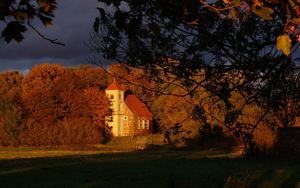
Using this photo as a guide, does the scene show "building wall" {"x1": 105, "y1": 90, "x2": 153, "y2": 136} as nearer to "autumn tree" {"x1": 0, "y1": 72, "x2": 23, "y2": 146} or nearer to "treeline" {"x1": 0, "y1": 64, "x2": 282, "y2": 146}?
"treeline" {"x1": 0, "y1": 64, "x2": 282, "y2": 146}

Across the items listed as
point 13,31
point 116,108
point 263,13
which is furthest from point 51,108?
point 263,13

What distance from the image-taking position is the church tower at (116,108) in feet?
348

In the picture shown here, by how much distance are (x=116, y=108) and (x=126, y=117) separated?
3.32 metres

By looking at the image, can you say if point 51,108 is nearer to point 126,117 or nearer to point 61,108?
point 61,108

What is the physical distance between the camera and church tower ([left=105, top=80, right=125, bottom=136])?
106m

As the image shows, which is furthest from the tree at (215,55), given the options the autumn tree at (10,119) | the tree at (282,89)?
the autumn tree at (10,119)

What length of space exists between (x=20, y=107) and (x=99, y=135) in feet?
43.3

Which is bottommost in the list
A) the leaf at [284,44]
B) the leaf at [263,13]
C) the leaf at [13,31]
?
the leaf at [284,44]

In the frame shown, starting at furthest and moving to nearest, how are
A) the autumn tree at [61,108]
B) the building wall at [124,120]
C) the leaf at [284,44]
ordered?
1. the building wall at [124,120]
2. the autumn tree at [61,108]
3. the leaf at [284,44]

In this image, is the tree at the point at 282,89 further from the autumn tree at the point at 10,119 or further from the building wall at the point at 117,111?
the building wall at the point at 117,111

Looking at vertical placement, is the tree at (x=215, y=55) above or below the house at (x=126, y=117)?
below

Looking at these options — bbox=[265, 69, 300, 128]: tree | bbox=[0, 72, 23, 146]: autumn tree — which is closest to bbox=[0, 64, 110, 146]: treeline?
bbox=[0, 72, 23, 146]: autumn tree

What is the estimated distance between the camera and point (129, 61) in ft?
25.9

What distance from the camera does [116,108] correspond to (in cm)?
10819
